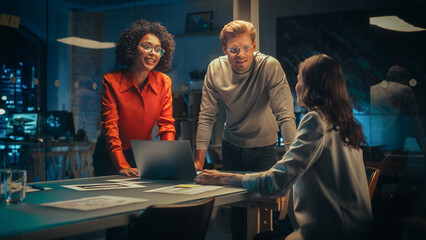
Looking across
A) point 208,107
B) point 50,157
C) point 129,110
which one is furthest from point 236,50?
point 50,157

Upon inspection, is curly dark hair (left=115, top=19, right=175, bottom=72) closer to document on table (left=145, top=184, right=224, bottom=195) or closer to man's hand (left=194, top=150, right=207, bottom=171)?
man's hand (left=194, top=150, right=207, bottom=171)

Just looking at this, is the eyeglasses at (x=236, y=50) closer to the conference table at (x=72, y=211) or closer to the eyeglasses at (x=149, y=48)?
the eyeglasses at (x=149, y=48)

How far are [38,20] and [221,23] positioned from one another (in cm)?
225

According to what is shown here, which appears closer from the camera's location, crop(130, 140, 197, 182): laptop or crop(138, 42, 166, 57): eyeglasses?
crop(130, 140, 197, 182): laptop

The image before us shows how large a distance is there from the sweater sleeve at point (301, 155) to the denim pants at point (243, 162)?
0.90 m

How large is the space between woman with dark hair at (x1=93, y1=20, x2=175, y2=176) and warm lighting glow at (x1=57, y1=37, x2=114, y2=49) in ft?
7.81

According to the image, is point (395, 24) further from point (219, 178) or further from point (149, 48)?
point (219, 178)

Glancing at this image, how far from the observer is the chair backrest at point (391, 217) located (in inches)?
59.9

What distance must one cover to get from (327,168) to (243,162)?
3.60 ft

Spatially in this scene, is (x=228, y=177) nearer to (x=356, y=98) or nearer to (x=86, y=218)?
(x=86, y=218)

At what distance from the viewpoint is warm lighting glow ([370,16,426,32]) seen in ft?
15.7

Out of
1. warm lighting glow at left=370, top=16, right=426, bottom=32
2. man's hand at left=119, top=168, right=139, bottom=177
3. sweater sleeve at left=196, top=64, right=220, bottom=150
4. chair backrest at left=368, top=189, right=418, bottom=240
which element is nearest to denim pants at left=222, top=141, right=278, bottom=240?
sweater sleeve at left=196, top=64, right=220, bottom=150

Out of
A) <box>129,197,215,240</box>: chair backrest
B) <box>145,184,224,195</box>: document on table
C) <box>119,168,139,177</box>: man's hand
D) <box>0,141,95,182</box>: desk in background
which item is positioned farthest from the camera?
<box>0,141,95,182</box>: desk in background

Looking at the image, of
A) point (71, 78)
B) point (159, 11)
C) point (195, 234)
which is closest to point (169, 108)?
point (195, 234)
